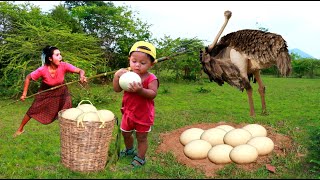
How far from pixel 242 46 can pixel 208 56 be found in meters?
0.68

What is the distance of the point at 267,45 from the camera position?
27.0 ft

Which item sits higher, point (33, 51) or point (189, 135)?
point (33, 51)

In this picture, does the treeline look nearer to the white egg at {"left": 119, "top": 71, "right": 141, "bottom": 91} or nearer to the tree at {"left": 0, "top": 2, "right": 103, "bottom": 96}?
the tree at {"left": 0, "top": 2, "right": 103, "bottom": 96}

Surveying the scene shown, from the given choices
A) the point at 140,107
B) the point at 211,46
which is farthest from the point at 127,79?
the point at 211,46

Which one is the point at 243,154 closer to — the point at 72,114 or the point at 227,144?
the point at 227,144

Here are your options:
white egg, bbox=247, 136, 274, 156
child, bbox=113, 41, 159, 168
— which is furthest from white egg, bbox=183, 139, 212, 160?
child, bbox=113, 41, 159, 168

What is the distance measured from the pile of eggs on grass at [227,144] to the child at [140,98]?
892mm

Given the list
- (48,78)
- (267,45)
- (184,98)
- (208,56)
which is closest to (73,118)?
(48,78)

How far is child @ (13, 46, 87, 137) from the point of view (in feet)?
22.1

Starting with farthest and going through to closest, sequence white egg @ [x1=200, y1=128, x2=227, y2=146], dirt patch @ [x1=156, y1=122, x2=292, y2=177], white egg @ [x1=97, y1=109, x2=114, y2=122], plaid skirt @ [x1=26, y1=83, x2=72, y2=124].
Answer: plaid skirt @ [x1=26, y1=83, x2=72, y2=124]
white egg @ [x1=200, y1=128, x2=227, y2=146]
dirt patch @ [x1=156, y1=122, x2=292, y2=177]
white egg @ [x1=97, y1=109, x2=114, y2=122]

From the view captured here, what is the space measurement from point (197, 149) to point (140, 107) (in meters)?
1.16

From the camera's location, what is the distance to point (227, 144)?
622 centimetres

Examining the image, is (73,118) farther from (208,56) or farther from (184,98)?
(184,98)

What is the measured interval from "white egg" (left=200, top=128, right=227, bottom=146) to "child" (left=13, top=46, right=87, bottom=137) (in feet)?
7.31
